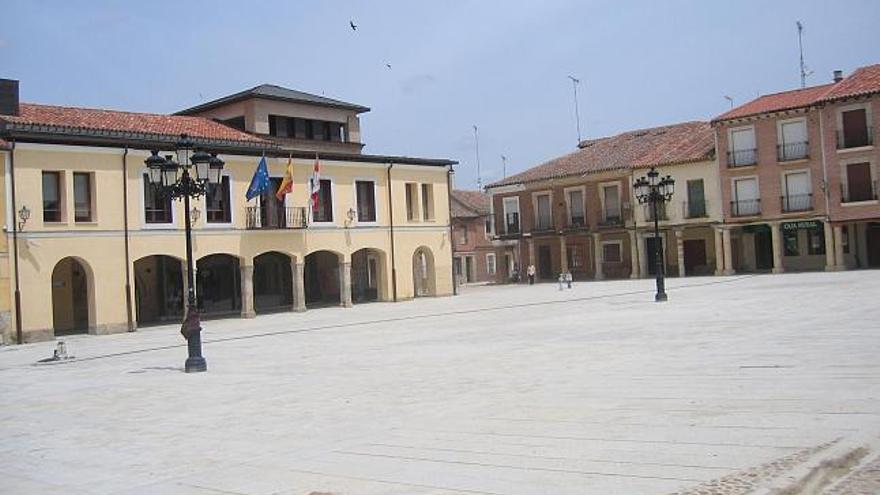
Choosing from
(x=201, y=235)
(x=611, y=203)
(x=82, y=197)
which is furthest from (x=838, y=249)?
(x=82, y=197)

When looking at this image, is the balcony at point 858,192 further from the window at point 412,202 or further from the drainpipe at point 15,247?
the drainpipe at point 15,247

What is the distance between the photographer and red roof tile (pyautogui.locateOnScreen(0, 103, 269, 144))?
102ft

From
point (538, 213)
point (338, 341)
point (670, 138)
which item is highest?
point (670, 138)

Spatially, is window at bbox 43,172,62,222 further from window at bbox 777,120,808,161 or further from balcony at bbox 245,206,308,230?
window at bbox 777,120,808,161

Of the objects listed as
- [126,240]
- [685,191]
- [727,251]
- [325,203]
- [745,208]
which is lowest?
[727,251]

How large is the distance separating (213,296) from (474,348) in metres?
23.6

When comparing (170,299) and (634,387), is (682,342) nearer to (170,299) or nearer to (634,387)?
(634,387)

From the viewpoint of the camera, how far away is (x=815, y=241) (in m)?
47.4

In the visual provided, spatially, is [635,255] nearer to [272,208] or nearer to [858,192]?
[858,192]

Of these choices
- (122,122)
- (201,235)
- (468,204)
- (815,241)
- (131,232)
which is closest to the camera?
(131,232)

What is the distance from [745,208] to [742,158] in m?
2.90

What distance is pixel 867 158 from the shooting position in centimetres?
4334

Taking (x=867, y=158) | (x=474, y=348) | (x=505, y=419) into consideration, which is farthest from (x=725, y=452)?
(x=867, y=158)

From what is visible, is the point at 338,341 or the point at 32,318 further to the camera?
the point at 32,318
